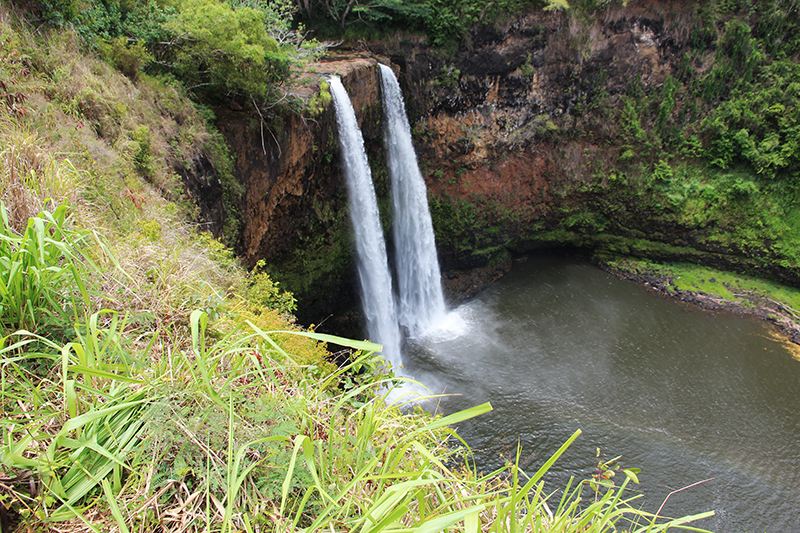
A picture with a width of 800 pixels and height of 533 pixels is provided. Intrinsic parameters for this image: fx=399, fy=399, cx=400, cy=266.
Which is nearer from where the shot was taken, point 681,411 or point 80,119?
point 80,119

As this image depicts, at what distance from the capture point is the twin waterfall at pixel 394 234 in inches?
388

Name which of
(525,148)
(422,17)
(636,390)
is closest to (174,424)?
(636,390)

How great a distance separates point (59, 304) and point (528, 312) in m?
11.8

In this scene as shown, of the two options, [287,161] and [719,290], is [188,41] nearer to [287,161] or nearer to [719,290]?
[287,161]

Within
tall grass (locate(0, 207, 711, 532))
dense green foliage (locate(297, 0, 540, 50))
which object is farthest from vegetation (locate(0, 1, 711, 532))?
dense green foliage (locate(297, 0, 540, 50))

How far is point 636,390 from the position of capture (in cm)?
917

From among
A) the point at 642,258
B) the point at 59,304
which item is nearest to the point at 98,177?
the point at 59,304

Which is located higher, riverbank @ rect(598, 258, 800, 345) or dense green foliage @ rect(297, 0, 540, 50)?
dense green foliage @ rect(297, 0, 540, 50)

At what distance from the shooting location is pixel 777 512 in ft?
22.0

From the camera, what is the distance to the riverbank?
12047 mm

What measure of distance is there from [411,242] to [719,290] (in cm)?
1014

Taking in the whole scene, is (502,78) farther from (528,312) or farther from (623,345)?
(623,345)

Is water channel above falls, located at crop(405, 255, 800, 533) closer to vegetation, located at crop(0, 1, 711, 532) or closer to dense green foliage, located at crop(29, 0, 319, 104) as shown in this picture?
vegetation, located at crop(0, 1, 711, 532)

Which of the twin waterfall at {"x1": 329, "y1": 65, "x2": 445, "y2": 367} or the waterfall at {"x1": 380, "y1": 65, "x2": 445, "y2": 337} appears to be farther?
the waterfall at {"x1": 380, "y1": 65, "x2": 445, "y2": 337}
